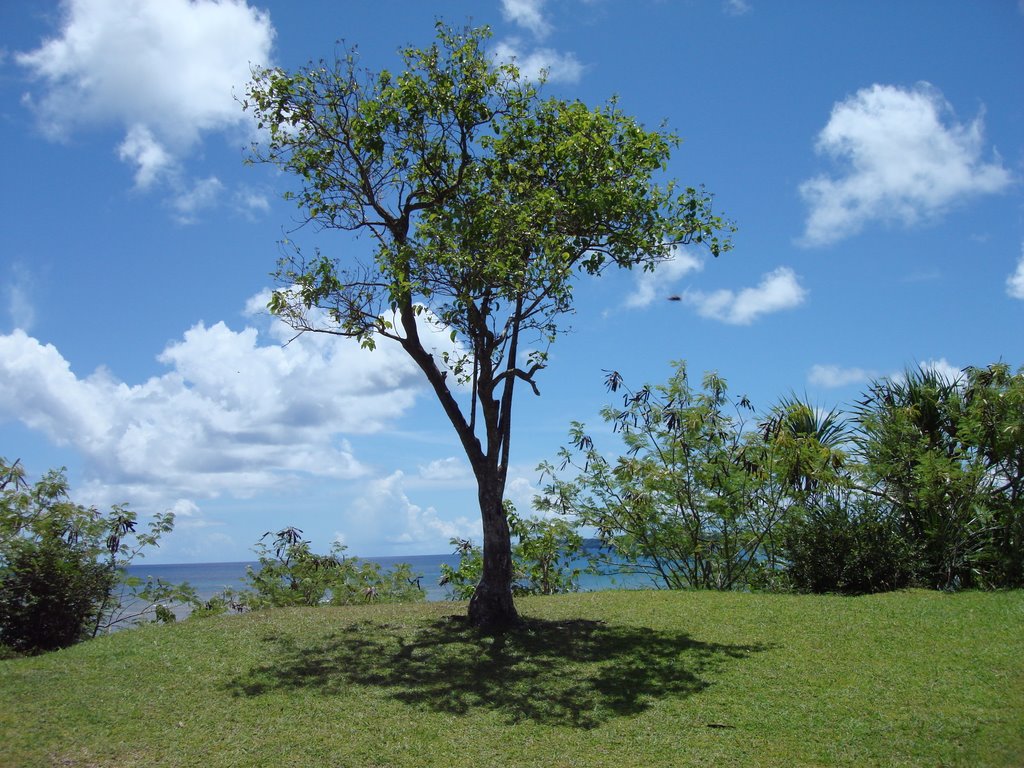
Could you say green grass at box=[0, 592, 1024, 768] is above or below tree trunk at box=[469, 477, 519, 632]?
below

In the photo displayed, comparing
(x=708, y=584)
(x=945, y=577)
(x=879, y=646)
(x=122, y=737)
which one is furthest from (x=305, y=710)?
(x=945, y=577)

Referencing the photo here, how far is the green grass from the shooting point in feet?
22.8

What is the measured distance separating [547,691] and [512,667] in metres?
0.88

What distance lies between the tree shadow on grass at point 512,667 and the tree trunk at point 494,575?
22cm

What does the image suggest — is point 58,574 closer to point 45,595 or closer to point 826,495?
point 45,595

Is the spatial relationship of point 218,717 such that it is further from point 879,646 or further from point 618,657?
point 879,646

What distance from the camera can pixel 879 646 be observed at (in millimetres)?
9875

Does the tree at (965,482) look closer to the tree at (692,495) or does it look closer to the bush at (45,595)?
the tree at (692,495)

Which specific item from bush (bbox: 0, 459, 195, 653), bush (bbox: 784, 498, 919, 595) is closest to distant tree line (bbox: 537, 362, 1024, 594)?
bush (bbox: 784, 498, 919, 595)

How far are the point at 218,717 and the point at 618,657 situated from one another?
445 centimetres

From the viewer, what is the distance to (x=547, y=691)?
28.2ft

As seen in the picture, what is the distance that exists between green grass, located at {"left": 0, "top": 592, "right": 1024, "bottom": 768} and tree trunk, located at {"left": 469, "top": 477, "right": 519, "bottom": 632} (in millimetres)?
372

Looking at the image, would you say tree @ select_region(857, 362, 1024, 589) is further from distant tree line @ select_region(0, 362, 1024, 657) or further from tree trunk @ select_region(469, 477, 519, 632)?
tree trunk @ select_region(469, 477, 519, 632)

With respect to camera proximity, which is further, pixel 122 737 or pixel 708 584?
pixel 708 584
